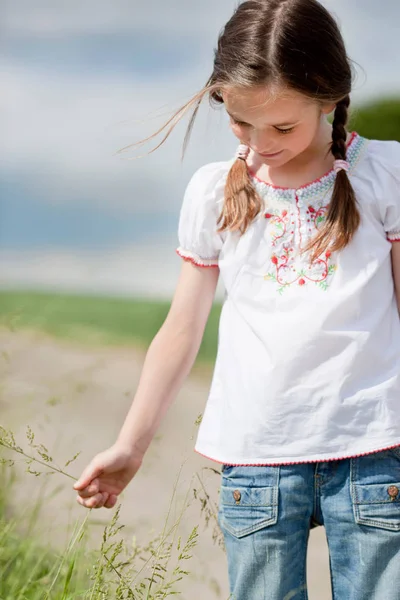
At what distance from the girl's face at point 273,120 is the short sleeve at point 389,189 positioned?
15 centimetres

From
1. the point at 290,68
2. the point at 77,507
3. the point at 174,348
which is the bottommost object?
the point at 77,507

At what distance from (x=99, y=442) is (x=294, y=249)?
238 centimetres

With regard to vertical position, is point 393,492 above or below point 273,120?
below

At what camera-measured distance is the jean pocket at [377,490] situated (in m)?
1.62

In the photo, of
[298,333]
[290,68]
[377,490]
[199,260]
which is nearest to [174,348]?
[199,260]

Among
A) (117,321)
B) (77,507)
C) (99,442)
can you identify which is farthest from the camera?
(117,321)

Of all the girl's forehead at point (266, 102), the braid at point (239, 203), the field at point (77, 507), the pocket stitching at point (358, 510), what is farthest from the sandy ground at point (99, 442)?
the girl's forehead at point (266, 102)

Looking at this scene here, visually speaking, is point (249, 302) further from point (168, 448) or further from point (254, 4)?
point (168, 448)

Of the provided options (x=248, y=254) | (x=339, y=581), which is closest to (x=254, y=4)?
(x=248, y=254)

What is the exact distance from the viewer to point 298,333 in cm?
168

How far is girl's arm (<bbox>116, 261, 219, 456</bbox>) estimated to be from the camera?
1812 millimetres

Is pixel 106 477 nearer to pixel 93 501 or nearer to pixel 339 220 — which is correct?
pixel 93 501

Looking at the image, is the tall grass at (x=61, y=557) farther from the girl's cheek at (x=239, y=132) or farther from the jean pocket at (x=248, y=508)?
the girl's cheek at (x=239, y=132)

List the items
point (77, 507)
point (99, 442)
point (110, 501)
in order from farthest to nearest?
point (99, 442)
point (77, 507)
point (110, 501)
